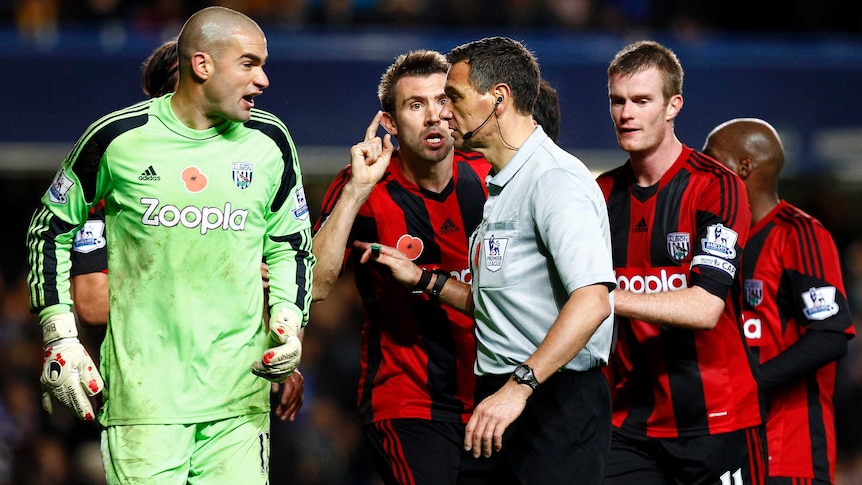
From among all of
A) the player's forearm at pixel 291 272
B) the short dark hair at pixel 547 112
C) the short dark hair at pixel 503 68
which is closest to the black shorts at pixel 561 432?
the player's forearm at pixel 291 272

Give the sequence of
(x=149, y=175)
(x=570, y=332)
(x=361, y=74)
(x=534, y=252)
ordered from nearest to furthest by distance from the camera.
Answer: (x=570, y=332) → (x=534, y=252) → (x=149, y=175) → (x=361, y=74)

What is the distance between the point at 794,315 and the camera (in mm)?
6125

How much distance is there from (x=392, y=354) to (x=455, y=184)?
2.95 ft

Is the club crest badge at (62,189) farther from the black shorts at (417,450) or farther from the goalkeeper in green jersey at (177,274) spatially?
the black shorts at (417,450)

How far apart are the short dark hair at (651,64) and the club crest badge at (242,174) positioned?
6.04 ft

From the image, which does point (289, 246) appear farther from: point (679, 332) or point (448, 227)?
point (679, 332)

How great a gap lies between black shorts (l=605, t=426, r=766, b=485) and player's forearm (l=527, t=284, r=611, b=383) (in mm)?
1561

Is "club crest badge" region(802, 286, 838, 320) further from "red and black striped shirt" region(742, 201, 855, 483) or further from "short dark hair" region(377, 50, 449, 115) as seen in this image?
"short dark hair" region(377, 50, 449, 115)

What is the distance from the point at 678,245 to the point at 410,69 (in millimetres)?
1540

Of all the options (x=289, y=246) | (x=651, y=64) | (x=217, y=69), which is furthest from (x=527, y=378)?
(x=651, y=64)

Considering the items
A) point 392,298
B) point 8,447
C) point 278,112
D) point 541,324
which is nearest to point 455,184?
point 392,298

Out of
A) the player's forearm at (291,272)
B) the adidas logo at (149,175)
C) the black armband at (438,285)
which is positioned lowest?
the black armband at (438,285)

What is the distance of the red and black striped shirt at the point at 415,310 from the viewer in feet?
18.5

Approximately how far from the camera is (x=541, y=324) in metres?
4.53
